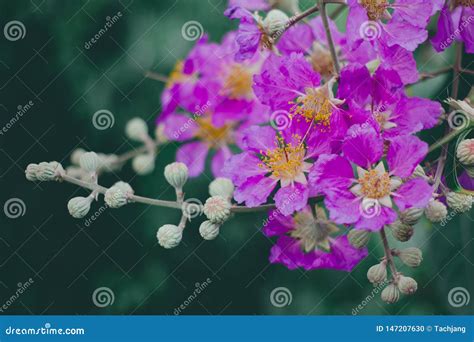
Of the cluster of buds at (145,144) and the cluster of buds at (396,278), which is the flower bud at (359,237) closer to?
the cluster of buds at (396,278)

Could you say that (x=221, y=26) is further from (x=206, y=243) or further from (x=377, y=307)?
(x=377, y=307)

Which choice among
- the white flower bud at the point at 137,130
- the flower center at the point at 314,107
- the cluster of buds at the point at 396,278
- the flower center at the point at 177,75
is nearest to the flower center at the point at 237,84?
the flower center at the point at 177,75

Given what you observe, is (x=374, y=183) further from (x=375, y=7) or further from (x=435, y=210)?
(x=375, y=7)

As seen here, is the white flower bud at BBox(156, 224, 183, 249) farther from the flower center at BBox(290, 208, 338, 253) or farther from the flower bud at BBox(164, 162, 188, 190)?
the flower center at BBox(290, 208, 338, 253)

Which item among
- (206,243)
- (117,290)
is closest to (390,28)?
(206,243)

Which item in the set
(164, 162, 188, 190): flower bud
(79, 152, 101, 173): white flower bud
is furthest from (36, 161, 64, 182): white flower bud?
(164, 162, 188, 190): flower bud
